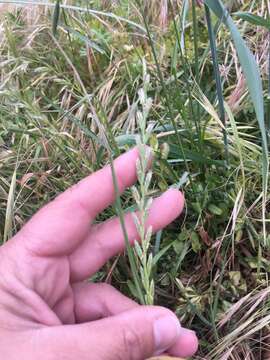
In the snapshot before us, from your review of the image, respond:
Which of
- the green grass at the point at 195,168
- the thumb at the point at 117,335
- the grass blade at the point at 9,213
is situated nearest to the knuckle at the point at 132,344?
the thumb at the point at 117,335

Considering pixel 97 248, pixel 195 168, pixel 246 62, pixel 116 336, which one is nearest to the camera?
pixel 116 336

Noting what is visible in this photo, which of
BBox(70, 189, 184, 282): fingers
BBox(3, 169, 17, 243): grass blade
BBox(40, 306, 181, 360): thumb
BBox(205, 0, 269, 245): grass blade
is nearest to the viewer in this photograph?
BBox(40, 306, 181, 360): thumb

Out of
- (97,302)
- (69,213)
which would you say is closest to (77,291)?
(97,302)

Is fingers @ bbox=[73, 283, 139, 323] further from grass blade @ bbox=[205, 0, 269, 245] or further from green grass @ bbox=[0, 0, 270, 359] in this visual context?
grass blade @ bbox=[205, 0, 269, 245]

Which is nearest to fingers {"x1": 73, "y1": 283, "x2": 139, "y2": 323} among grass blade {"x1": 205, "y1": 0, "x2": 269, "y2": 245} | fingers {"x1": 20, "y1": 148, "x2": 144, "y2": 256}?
fingers {"x1": 20, "y1": 148, "x2": 144, "y2": 256}

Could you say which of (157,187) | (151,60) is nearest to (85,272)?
(157,187)

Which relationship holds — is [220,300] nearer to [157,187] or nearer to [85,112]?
[157,187]

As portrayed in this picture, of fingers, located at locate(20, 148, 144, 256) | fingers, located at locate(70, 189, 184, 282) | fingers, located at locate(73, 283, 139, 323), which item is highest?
fingers, located at locate(20, 148, 144, 256)

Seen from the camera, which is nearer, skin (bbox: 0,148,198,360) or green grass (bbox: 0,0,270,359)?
skin (bbox: 0,148,198,360)

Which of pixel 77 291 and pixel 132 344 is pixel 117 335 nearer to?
pixel 132 344
